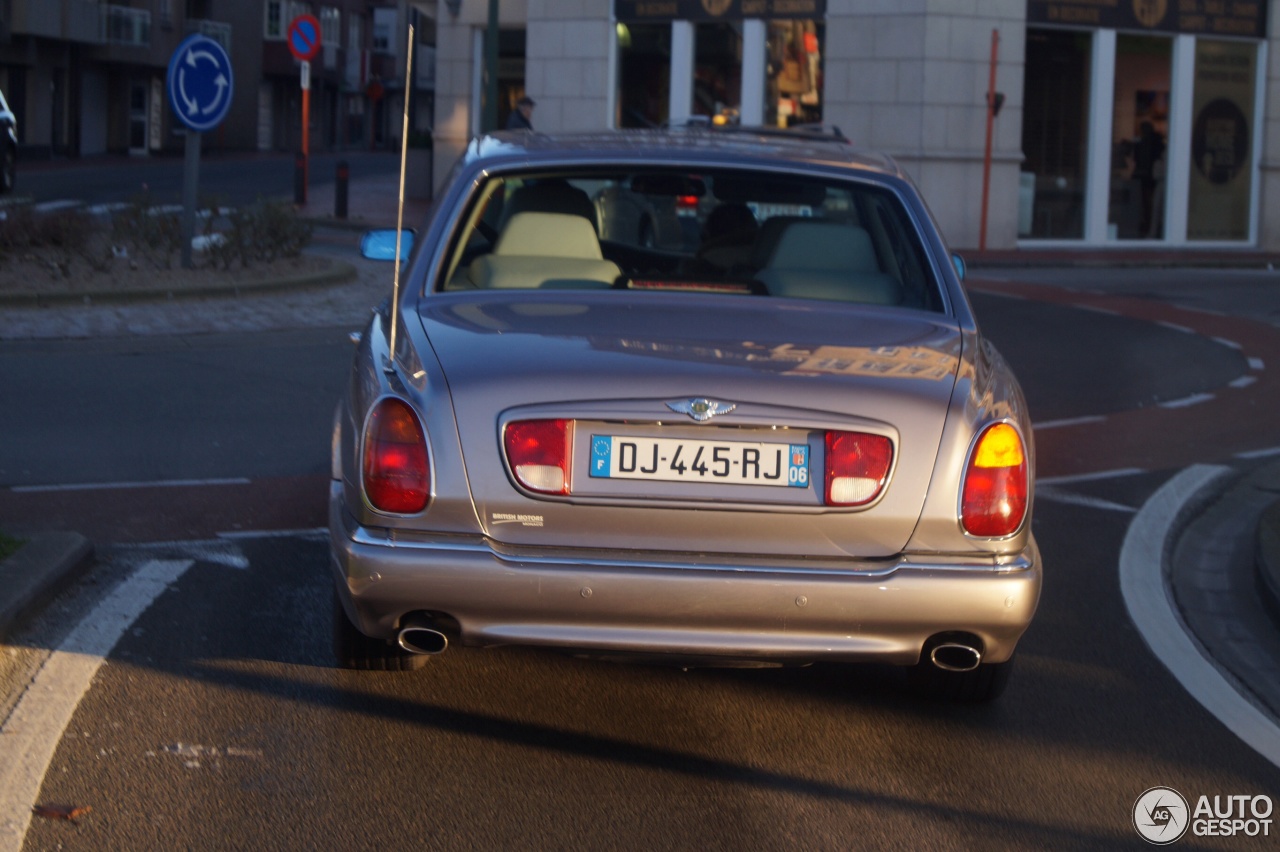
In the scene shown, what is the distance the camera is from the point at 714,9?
25.8 metres

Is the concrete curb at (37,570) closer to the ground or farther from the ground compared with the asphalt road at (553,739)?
farther from the ground

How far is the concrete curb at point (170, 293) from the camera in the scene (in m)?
13.1

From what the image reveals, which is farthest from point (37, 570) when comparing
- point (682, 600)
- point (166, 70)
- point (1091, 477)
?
point (166, 70)

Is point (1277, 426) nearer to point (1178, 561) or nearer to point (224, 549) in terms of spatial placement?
point (1178, 561)

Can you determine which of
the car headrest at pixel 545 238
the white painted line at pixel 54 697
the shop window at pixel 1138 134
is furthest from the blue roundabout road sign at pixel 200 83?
the shop window at pixel 1138 134

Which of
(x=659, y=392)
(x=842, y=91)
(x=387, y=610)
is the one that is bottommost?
(x=387, y=610)

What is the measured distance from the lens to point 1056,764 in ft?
13.9

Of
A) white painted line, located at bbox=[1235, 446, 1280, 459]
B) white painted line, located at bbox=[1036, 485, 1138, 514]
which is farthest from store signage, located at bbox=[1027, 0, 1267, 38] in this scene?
white painted line, located at bbox=[1036, 485, 1138, 514]

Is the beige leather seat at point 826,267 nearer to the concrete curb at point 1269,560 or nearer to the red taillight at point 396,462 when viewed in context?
the red taillight at point 396,462

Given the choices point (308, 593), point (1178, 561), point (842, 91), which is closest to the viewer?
point (308, 593)

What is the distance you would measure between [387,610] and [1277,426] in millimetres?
7428

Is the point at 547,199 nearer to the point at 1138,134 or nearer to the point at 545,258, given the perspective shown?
the point at 545,258

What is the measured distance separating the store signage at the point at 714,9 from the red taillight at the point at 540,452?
72.5 ft

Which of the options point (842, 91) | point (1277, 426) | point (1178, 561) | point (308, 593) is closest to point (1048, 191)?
point (842, 91)
